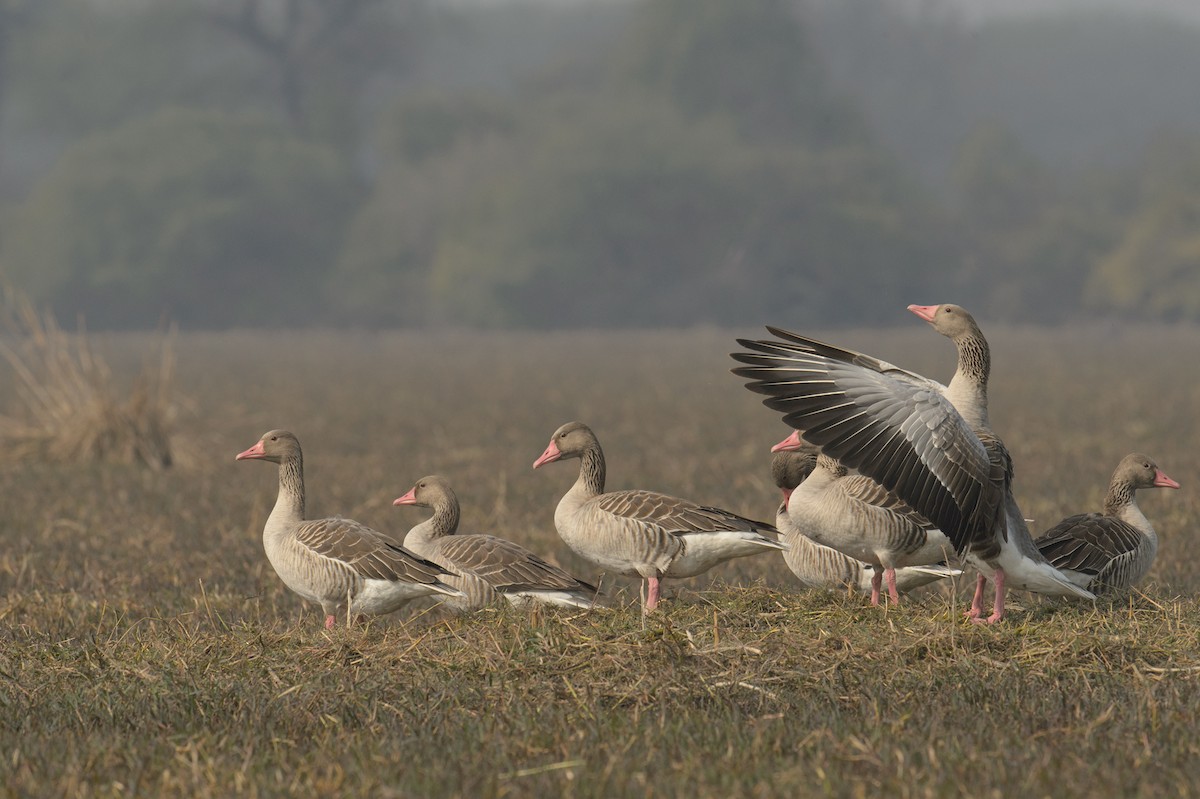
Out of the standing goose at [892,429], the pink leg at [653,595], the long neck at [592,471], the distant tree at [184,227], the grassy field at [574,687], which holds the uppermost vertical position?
the distant tree at [184,227]

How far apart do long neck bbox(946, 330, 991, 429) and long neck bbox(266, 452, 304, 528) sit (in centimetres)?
426

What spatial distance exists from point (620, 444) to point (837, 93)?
8929cm

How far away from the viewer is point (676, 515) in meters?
9.21

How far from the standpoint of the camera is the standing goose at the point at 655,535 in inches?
360

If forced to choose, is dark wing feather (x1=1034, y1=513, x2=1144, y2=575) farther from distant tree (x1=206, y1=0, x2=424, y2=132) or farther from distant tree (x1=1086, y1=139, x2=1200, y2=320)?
distant tree (x1=206, y1=0, x2=424, y2=132)

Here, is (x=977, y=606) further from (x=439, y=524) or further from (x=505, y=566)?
(x=439, y=524)

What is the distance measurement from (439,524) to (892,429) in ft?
11.8

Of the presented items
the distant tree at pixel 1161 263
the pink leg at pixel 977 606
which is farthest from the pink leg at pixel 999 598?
the distant tree at pixel 1161 263

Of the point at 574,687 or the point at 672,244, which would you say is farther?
the point at 672,244

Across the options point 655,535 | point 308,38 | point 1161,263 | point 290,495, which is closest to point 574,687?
point 655,535

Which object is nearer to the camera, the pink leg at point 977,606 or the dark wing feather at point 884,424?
the dark wing feather at point 884,424

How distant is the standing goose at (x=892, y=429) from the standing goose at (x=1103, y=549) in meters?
0.92

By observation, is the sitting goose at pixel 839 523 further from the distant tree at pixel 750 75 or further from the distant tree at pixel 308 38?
the distant tree at pixel 308 38

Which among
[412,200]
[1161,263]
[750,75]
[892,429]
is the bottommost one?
[892,429]
